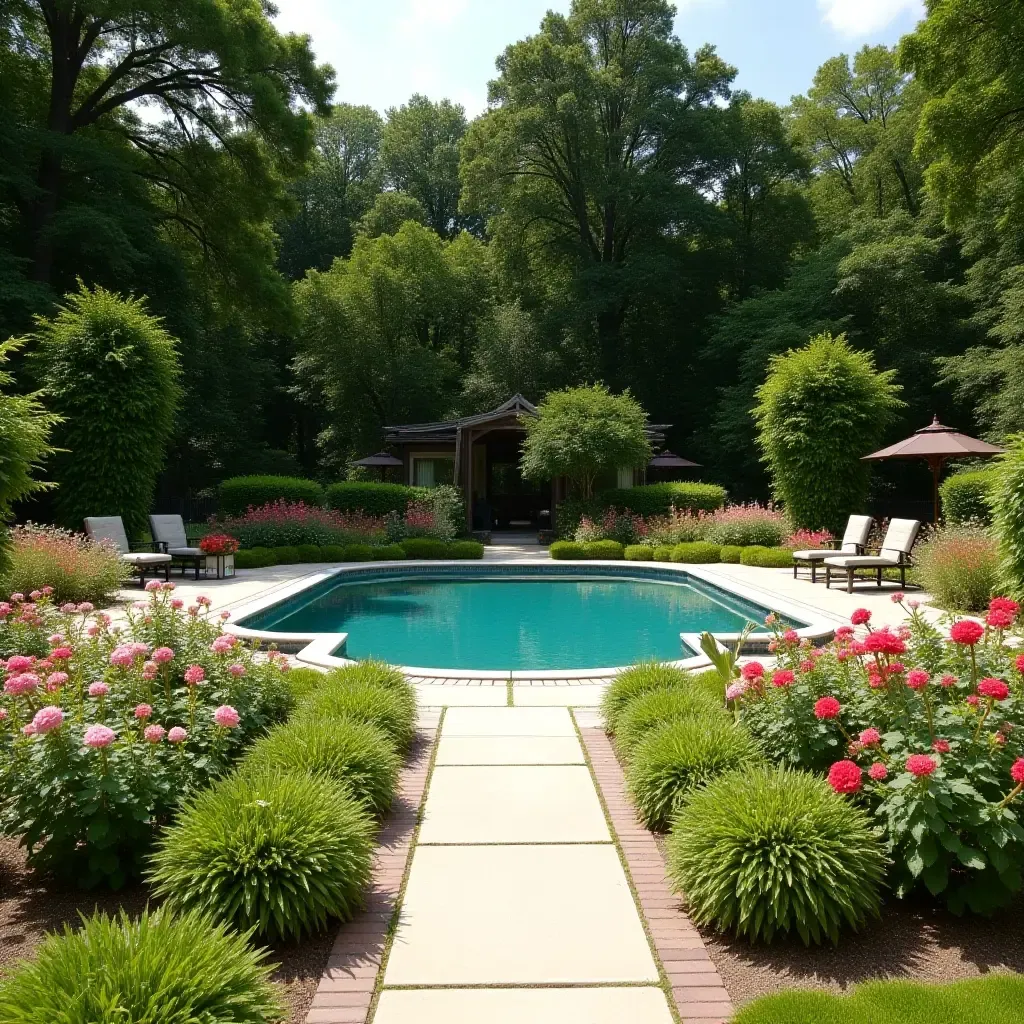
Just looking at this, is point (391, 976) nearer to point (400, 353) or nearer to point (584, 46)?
point (400, 353)

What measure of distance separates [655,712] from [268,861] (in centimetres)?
231

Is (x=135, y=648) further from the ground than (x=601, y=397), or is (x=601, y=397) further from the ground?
(x=601, y=397)

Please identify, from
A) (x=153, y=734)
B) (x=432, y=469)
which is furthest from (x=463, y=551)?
(x=153, y=734)

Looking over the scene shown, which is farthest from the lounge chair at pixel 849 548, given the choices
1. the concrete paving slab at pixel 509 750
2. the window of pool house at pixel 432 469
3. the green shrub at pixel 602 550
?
the window of pool house at pixel 432 469

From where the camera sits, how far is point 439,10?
359 inches

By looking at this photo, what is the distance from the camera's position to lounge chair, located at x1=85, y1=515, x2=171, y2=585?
37.2ft

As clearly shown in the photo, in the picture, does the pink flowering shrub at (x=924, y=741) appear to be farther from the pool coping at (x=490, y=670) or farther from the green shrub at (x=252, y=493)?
the green shrub at (x=252, y=493)

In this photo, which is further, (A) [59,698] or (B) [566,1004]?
(A) [59,698]

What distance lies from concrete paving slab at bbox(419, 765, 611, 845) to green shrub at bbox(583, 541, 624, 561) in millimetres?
12355

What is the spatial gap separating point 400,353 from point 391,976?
87.4ft

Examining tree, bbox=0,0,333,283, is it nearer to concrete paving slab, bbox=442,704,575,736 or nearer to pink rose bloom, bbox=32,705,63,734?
concrete paving slab, bbox=442,704,575,736

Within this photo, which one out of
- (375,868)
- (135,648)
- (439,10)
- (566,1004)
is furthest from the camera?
(439,10)

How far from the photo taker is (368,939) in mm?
2596

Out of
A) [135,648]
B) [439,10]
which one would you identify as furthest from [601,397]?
[135,648]
